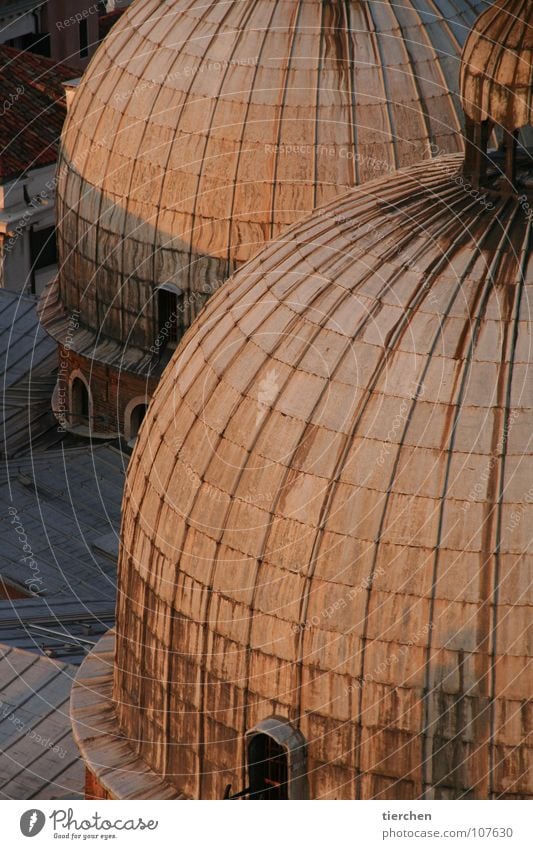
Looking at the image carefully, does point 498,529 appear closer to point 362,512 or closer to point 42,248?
point 362,512

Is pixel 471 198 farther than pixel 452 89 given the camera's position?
No

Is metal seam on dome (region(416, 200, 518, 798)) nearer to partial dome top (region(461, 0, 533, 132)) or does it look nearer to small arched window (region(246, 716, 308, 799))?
small arched window (region(246, 716, 308, 799))

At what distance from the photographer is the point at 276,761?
176ft

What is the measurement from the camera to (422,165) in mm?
57438

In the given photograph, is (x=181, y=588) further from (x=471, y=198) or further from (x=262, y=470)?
(x=471, y=198)

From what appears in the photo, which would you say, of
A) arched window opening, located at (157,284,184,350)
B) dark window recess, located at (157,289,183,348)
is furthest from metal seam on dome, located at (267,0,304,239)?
dark window recess, located at (157,289,183,348)

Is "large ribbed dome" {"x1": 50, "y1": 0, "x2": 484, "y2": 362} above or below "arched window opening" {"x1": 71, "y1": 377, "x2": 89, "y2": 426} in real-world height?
above

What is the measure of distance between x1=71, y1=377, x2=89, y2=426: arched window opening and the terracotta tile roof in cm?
2006

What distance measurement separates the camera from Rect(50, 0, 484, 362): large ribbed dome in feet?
237

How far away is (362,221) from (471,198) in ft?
6.93

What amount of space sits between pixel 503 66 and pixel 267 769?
13509mm

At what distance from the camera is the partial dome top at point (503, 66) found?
53719 millimetres

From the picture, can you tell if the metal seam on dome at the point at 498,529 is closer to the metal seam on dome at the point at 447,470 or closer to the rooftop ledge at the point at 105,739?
the metal seam on dome at the point at 447,470

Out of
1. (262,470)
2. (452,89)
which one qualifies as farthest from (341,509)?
(452,89)
